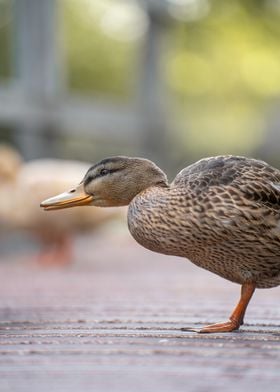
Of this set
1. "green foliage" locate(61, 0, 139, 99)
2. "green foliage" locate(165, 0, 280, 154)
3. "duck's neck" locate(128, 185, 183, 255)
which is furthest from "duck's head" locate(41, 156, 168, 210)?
"green foliage" locate(165, 0, 280, 154)

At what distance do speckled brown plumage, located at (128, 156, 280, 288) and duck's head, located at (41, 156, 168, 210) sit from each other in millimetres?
175

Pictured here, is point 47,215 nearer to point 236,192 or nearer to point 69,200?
point 69,200

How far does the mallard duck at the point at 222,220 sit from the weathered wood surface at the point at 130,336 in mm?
213

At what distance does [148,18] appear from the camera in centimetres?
1015

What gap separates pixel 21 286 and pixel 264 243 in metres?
2.31

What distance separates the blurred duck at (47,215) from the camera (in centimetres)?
736

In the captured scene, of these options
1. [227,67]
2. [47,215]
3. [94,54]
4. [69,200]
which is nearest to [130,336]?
[69,200]

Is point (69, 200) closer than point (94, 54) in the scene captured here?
Yes

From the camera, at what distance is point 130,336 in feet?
10.00

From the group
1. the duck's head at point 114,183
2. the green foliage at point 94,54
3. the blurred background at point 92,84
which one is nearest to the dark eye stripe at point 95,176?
the duck's head at point 114,183

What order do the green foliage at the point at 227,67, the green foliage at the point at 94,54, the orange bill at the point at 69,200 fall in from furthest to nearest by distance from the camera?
the green foliage at the point at 227,67 → the green foliage at the point at 94,54 → the orange bill at the point at 69,200

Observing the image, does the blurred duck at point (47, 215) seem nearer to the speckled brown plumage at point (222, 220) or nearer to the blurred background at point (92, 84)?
the blurred background at point (92, 84)

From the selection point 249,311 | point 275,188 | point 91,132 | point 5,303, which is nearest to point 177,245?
point 275,188

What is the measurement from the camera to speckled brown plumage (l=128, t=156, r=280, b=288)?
327cm
